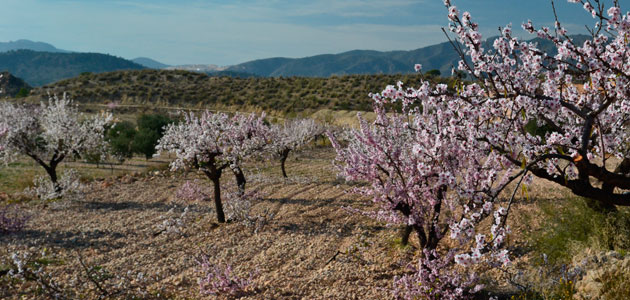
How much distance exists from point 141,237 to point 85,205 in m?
4.03

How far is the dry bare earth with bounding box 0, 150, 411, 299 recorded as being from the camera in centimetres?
676

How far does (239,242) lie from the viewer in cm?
889

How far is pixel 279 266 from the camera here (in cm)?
748

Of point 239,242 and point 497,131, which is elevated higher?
point 497,131

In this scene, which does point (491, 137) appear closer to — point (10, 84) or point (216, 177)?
point (216, 177)

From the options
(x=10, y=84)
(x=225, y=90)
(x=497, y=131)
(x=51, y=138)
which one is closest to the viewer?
(x=497, y=131)

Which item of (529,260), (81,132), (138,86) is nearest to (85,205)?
(81,132)

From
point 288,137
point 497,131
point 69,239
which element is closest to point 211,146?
point 69,239

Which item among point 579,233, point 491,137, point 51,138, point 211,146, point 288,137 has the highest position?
point 491,137

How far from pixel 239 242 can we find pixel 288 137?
7.05m

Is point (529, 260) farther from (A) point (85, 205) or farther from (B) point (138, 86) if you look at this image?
(B) point (138, 86)

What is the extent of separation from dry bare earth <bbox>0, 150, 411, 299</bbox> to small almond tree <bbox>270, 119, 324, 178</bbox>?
56.5 inches

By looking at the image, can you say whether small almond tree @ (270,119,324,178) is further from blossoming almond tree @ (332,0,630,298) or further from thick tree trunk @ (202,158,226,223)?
blossoming almond tree @ (332,0,630,298)

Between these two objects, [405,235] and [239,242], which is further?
[239,242]
